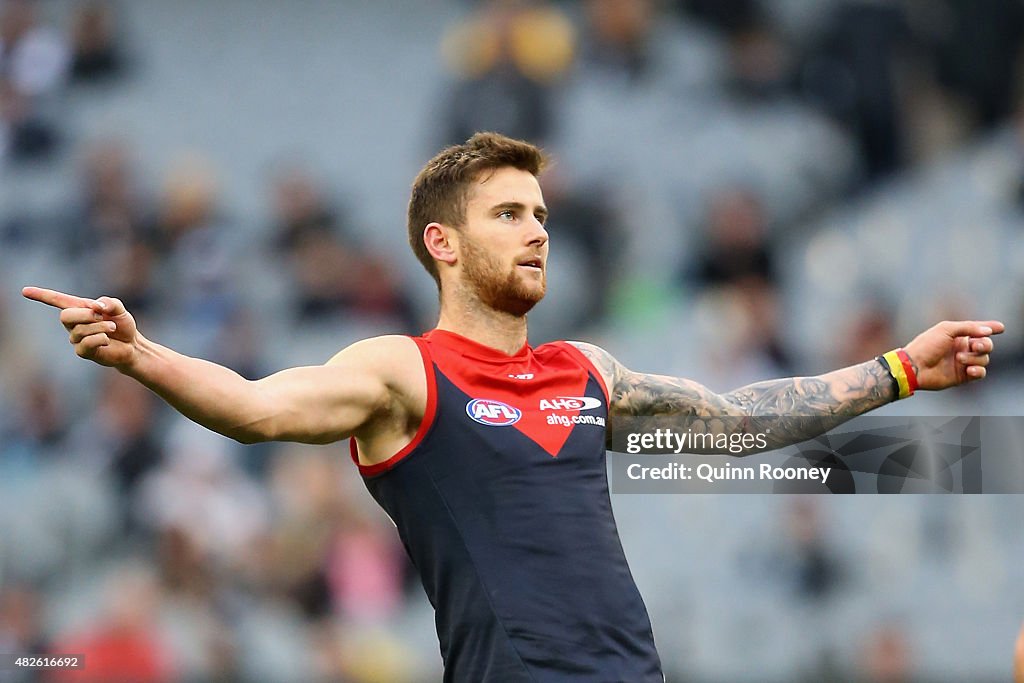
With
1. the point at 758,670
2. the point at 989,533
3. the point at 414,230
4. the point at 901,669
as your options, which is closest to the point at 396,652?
the point at 758,670

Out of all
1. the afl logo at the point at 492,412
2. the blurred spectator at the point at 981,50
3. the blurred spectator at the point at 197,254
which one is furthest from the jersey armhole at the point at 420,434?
the blurred spectator at the point at 981,50

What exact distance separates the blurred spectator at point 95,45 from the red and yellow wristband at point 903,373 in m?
8.74

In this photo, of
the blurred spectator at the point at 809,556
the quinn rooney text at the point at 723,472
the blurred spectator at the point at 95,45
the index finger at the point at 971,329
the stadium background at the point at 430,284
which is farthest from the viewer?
the blurred spectator at the point at 95,45

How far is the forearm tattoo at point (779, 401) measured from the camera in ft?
17.6

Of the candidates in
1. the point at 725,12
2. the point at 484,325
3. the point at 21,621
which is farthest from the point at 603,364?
the point at 725,12

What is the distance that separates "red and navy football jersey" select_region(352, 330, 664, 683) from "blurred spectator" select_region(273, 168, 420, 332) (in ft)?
19.9

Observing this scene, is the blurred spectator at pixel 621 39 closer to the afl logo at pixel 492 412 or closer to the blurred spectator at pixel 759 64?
the blurred spectator at pixel 759 64

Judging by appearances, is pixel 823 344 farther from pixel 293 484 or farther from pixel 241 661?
pixel 241 661

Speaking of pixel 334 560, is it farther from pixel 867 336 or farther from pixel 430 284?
pixel 867 336

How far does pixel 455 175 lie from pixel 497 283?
0.50m

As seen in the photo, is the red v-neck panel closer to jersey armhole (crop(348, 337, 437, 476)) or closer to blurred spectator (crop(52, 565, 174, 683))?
jersey armhole (crop(348, 337, 437, 476))

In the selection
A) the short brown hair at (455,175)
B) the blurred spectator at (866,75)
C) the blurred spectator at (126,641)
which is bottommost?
the blurred spectator at (126,641)

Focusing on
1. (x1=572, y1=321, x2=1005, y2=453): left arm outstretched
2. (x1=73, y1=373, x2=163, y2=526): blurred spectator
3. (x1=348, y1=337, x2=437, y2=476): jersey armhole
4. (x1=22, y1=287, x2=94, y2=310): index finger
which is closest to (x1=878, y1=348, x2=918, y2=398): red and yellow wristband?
(x1=572, y1=321, x2=1005, y2=453): left arm outstretched

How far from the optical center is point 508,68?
443 inches
